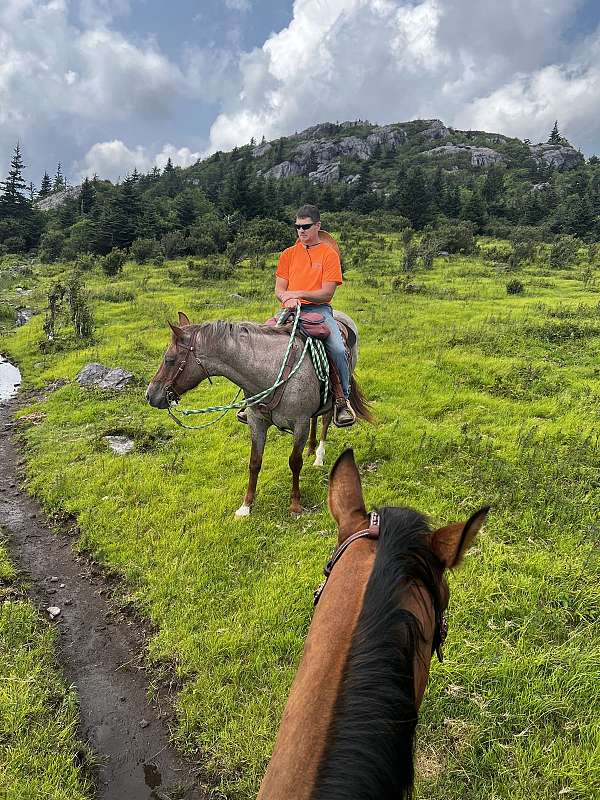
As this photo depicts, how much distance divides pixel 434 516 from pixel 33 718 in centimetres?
405

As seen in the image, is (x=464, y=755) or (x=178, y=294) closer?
(x=464, y=755)

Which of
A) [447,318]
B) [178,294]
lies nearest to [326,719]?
[447,318]

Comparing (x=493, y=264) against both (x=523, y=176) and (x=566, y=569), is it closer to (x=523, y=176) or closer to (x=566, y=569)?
(x=566, y=569)

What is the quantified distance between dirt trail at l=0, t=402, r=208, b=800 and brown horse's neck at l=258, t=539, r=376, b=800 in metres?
2.50

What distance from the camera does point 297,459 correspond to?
5.51 metres

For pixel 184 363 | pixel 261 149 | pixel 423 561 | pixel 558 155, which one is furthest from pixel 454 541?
pixel 261 149

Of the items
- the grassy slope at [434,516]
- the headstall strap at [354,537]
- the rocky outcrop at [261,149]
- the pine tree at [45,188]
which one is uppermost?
the rocky outcrop at [261,149]

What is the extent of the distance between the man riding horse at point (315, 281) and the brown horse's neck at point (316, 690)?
4090mm

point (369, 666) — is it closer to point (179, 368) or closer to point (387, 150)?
point (179, 368)

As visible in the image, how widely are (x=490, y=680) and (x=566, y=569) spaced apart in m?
1.56

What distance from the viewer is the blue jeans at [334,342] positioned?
5520mm

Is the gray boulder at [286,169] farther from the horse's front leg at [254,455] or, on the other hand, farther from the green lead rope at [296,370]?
the horse's front leg at [254,455]

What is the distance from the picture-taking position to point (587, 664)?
3.39 m

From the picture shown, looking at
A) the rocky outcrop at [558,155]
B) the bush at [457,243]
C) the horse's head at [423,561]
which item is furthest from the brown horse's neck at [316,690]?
the rocky outcrop at [558,155]
